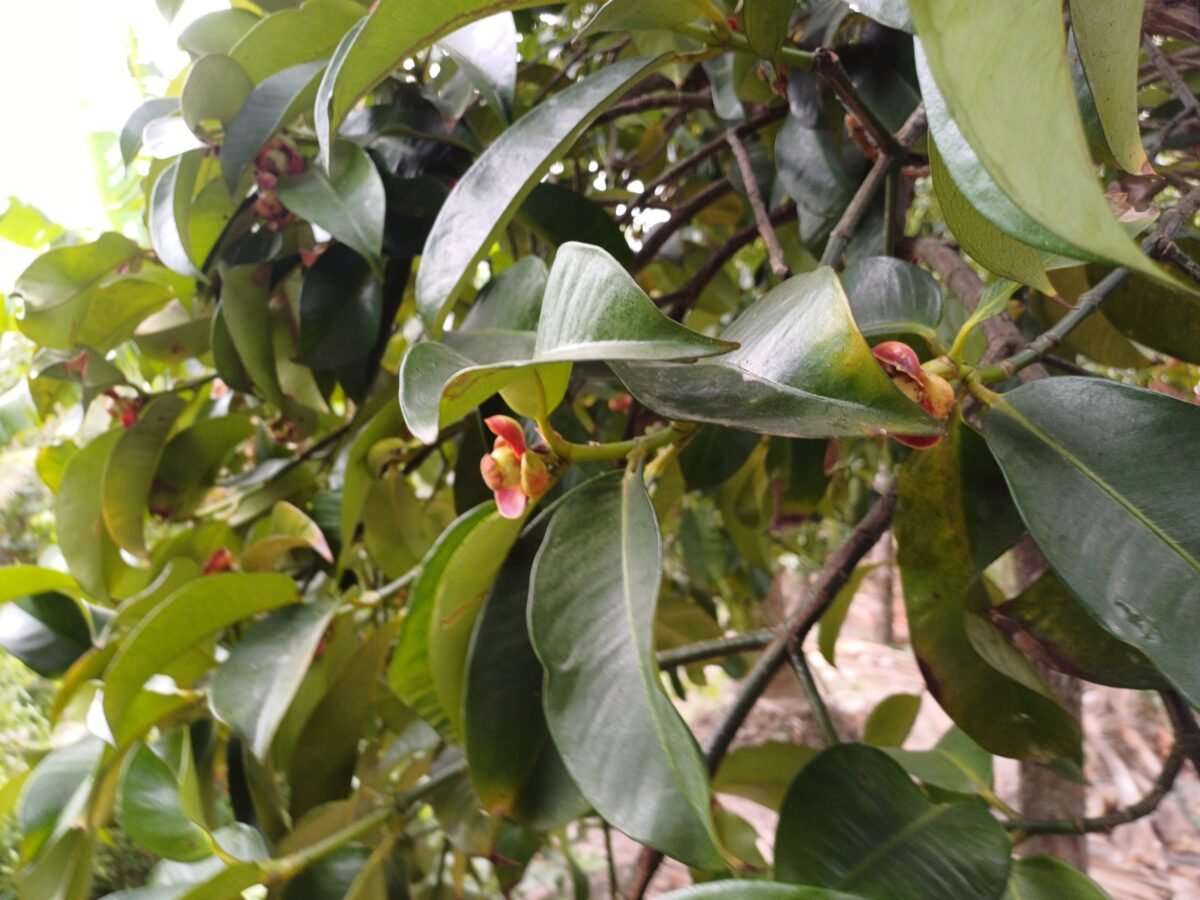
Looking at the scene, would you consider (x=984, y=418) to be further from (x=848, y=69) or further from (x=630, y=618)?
(x=848, y=69)

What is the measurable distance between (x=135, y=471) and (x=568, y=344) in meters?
0.49

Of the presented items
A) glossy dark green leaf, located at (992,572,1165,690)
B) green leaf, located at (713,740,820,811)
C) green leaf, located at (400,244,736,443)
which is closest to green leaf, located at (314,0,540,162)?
green leaf, located at (400,244,736,443)

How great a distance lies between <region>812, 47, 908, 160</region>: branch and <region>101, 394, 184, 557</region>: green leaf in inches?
20.2

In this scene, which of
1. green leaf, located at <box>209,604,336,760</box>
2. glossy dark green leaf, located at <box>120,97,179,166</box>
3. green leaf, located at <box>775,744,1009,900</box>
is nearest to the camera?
green leaf, located at <box>775,744,1009,900</box>

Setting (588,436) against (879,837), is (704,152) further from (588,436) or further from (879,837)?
(879,837)

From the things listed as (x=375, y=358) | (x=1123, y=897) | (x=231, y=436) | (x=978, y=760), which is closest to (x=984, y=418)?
(x=978, y=760)

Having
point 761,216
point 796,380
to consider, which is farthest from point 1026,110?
point 761,216

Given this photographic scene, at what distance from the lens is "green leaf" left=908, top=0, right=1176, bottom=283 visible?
14 centimetres

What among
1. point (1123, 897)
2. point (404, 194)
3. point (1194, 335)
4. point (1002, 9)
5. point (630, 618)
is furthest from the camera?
point (1123, 897)

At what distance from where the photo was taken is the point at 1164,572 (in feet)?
0.72

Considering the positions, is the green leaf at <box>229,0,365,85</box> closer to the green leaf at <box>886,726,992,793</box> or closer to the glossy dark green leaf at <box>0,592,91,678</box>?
the glossy dark green leaf at <box>0,592,91,678</box>

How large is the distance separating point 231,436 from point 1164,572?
60 cm

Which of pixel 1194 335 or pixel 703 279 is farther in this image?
pixel 703 279

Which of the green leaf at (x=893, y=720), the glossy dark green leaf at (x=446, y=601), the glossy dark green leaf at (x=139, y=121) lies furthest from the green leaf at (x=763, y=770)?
the glossy dark green leaf at (x=139, y=121)
